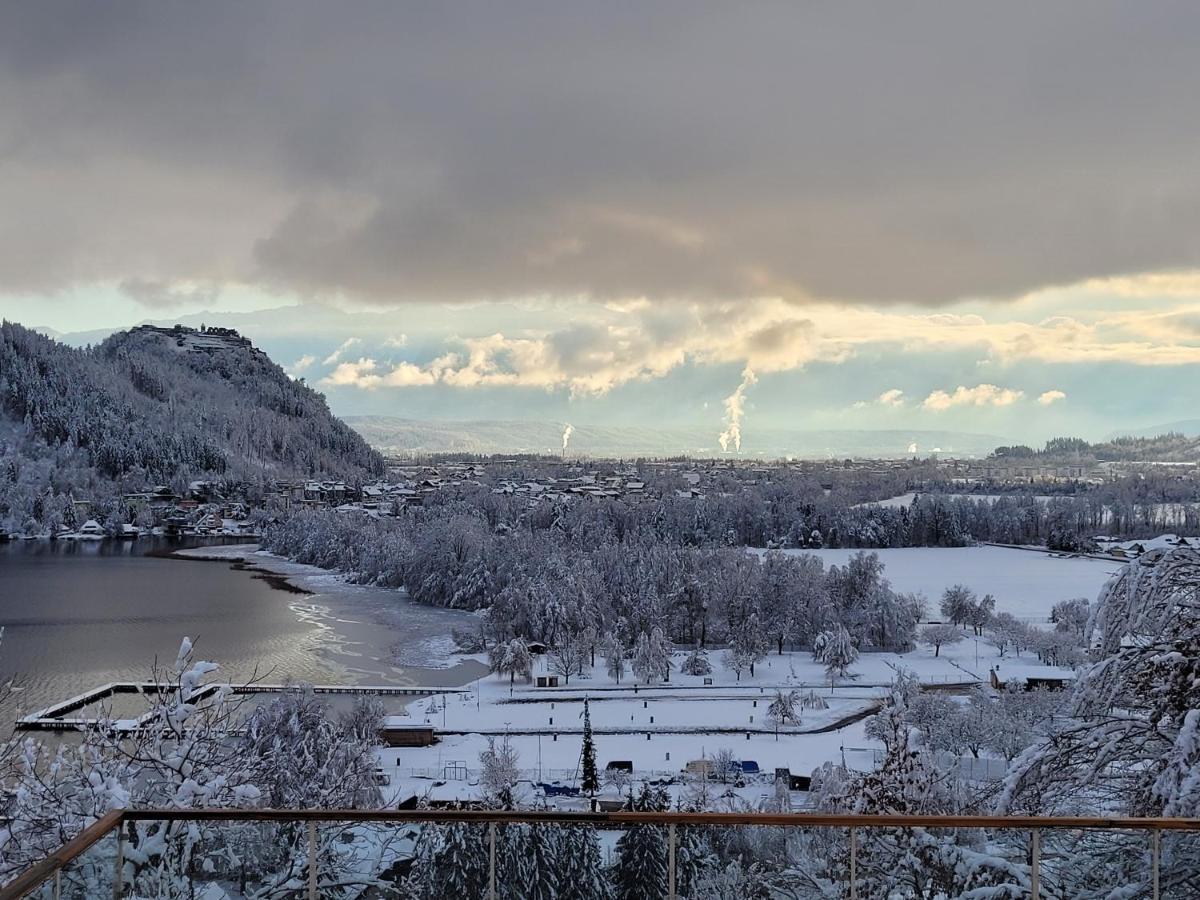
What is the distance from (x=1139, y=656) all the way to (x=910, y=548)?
44300 millimetres

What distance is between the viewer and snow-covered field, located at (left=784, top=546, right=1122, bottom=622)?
2914 centimetres

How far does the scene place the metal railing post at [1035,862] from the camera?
2.10 meters

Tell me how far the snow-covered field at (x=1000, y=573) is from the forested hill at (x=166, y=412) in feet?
153

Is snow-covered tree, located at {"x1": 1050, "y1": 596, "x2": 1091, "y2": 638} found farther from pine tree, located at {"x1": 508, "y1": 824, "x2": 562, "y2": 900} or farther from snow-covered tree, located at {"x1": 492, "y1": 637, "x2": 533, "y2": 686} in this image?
pine tree, located at {"x1": 508, "y1": 824, "x2": 562, "y2": 900}

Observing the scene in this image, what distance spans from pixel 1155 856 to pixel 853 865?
67cm

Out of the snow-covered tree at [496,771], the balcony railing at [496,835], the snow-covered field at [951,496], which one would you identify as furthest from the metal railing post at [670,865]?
the snow-covered field at [951,496]

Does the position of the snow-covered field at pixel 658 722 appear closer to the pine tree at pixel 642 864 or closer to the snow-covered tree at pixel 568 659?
the snow-covered tree at pixel 568 659

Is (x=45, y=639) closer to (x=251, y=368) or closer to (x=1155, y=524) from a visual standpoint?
(x=1155, y=524)

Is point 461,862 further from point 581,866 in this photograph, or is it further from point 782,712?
point 782,712

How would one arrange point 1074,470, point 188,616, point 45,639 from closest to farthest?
point 45,639
point 188,616
point 1074,470

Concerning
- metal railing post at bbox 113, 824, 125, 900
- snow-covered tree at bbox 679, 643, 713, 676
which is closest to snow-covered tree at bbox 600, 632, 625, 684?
snow-covered tree at bbox 679, 643, 713, 676

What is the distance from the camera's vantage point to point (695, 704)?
695 inches

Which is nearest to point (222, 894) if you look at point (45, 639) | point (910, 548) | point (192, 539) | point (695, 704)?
point (695, 704)

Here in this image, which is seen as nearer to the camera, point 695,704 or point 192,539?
point 695,704
